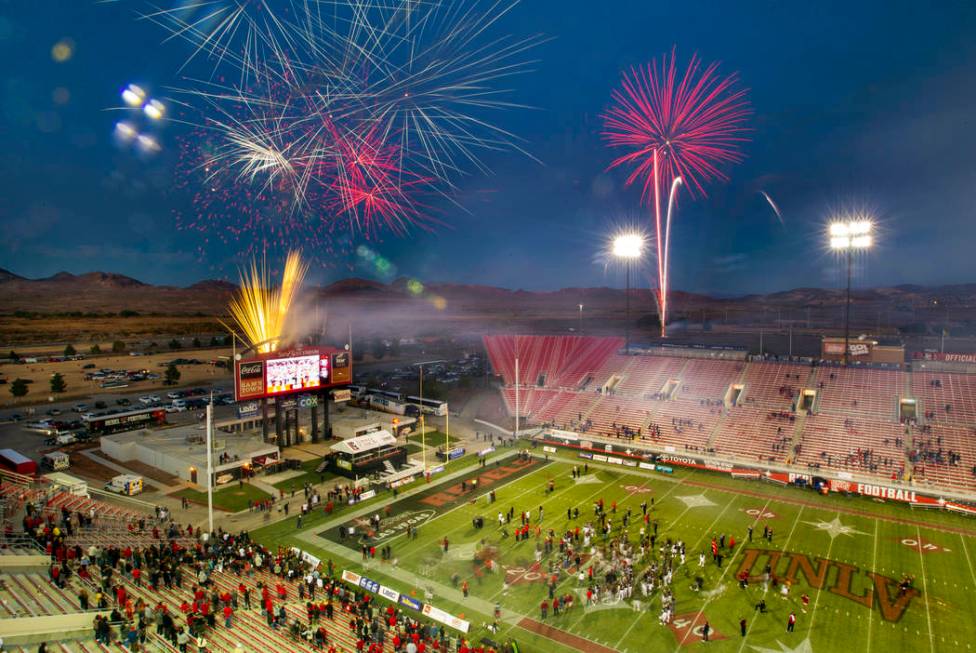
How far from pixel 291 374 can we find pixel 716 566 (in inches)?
1167

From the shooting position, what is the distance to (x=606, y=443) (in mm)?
43062

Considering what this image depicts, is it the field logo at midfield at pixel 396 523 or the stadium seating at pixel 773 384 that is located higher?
the stadium seating at pixel 773 384

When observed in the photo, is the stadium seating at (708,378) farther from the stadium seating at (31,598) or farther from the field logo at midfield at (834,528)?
the stadium seating at (31,598)

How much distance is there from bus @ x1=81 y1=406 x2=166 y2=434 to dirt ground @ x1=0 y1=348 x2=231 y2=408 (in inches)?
683

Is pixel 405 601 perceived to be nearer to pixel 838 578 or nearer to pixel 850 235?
pixel 838 578

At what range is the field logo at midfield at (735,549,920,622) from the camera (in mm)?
20594

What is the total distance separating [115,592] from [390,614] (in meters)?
8.74

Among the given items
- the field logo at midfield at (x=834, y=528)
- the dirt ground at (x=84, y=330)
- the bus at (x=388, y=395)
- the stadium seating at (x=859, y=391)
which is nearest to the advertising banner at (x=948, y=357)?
the stadium seating at (x=859, y=391)

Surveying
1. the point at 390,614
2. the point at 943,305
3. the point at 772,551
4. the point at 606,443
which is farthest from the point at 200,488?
the point at 943,305

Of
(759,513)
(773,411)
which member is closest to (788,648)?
(759,513)

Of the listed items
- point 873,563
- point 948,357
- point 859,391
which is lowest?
point 873,563

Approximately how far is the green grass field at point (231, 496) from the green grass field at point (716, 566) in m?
4.72

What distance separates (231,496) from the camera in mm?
32406

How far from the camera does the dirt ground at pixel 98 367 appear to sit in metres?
62.2
